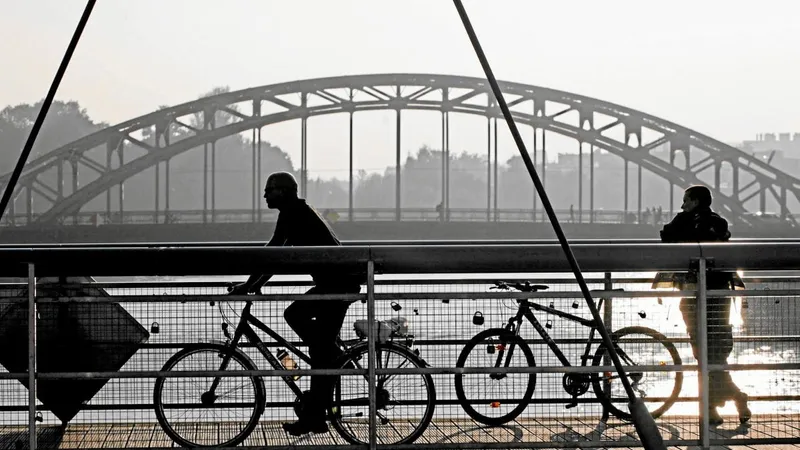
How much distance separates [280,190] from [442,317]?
1152 mm

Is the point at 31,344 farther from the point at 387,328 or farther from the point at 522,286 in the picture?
the point at 522,286

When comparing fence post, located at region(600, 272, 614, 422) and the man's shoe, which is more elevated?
fence post, located at region(600, 272, 614, 422)

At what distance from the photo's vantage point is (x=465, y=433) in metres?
5.02

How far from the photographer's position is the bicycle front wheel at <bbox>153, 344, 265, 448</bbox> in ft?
15.7

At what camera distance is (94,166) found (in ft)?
184

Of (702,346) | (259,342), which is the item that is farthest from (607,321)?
(259,342)

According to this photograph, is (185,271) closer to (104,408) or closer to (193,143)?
(104,408)

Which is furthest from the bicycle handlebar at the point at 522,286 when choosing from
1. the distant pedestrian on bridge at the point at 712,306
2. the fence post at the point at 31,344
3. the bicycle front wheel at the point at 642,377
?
the fence post at the point at 31,344

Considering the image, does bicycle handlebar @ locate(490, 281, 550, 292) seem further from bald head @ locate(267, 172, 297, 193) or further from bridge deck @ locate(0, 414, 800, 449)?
bald head @ locate(267, 172, 297, 193)

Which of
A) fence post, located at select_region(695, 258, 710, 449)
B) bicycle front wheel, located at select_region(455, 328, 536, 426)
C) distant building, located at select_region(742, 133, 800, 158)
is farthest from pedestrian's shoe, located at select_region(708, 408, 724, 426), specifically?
distant building, located at select_region(742, 133, 800, 158)

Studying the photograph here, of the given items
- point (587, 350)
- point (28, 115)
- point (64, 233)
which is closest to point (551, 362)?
point (587, 350)

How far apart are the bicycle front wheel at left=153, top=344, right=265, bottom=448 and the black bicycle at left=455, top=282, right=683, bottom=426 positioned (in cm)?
88

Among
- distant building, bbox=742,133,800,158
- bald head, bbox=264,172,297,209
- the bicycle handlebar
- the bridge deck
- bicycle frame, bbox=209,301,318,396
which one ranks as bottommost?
the bridge deck

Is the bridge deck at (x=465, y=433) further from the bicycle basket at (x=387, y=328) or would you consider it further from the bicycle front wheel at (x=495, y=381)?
the bicycle basket at (x=387, y=328)
